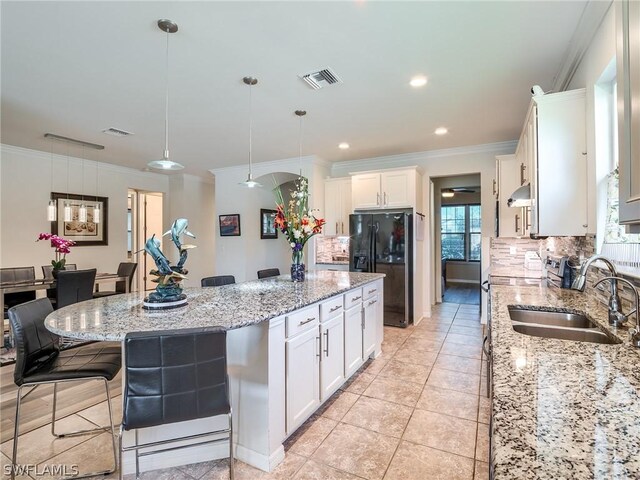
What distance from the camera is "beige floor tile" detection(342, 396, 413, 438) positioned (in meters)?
2.27

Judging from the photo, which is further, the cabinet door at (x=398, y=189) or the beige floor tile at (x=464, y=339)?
the cabinet door at (x=398, y=189)

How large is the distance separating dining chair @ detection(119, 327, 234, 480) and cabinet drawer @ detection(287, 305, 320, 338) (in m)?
0.60

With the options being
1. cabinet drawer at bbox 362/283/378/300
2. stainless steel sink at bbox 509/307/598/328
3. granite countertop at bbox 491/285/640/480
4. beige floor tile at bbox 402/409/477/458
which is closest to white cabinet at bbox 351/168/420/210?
cabinet drawer at bbox 362/283/378/300

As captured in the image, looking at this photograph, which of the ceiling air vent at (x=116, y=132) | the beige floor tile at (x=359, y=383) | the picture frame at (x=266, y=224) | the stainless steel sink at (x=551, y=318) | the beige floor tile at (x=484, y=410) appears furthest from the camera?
the picture frame at (x=266, y=224)

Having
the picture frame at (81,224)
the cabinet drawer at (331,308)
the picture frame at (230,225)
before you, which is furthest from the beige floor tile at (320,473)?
the picture frame at (81,224)

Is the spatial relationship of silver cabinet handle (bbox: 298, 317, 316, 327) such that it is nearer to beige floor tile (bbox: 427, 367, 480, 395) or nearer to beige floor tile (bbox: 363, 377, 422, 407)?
beige floor tile (bbox: 363, 377, 422, 407)

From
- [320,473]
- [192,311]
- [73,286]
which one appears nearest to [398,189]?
[192,311]

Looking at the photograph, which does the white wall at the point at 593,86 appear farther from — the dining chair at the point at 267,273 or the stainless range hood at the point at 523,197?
the dining chair at the point at 267,273

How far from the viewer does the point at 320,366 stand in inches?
94.0

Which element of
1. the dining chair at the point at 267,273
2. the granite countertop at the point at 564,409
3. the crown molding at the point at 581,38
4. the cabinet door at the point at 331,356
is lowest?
the cabinet door at the point at 331,356

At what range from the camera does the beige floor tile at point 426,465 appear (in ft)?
5.97

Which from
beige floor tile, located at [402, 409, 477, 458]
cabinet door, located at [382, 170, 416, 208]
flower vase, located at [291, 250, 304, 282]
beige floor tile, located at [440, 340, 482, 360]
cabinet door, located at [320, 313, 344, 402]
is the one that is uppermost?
cabinet door, located at [382, 170, 416, 208]

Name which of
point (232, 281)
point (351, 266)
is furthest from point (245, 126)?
point (351, 266)

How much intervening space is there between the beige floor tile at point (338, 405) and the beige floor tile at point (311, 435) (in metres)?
0.07
